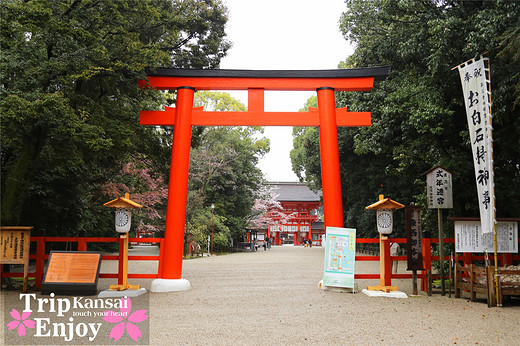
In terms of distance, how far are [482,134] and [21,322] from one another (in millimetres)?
8040

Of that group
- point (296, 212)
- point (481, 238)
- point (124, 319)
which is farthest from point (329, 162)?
A: point (296, 212)

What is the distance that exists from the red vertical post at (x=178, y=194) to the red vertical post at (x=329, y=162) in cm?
310

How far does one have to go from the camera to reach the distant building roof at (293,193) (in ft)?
Answer: 145

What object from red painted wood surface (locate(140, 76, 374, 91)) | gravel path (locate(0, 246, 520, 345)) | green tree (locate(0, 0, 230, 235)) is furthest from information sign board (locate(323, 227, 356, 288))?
green tree (locate(0, 0, 230, 235))

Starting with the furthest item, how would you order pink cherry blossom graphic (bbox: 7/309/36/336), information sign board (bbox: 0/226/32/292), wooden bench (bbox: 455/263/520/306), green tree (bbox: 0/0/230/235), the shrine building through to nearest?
1. the shrine building
2. information sign board (bbox: 0/226/32/292)
3. green tree (bbox: 0/0/230/235)
4. wooden bench (bbox: 455/263/520/306)
5. pink cherry blossom graphic (bbox: 7/309/36/336)

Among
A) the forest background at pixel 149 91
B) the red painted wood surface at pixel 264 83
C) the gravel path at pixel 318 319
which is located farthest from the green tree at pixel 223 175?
the gravel path at pixel 318 319

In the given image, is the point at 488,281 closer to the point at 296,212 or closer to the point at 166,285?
the point at 166,285

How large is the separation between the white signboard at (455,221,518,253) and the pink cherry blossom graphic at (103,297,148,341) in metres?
6.17

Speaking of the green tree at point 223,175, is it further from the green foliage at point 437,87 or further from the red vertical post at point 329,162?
the red vertical post at point 329,162

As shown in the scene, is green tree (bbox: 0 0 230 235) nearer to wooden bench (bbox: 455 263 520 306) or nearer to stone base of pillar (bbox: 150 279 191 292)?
stone base of pillar (bbox: 150 279 191 292)

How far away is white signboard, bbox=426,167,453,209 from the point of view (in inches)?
351

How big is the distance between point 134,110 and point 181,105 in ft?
7.71

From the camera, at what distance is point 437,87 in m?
10.5

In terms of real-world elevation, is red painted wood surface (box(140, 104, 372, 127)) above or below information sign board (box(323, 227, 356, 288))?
above
